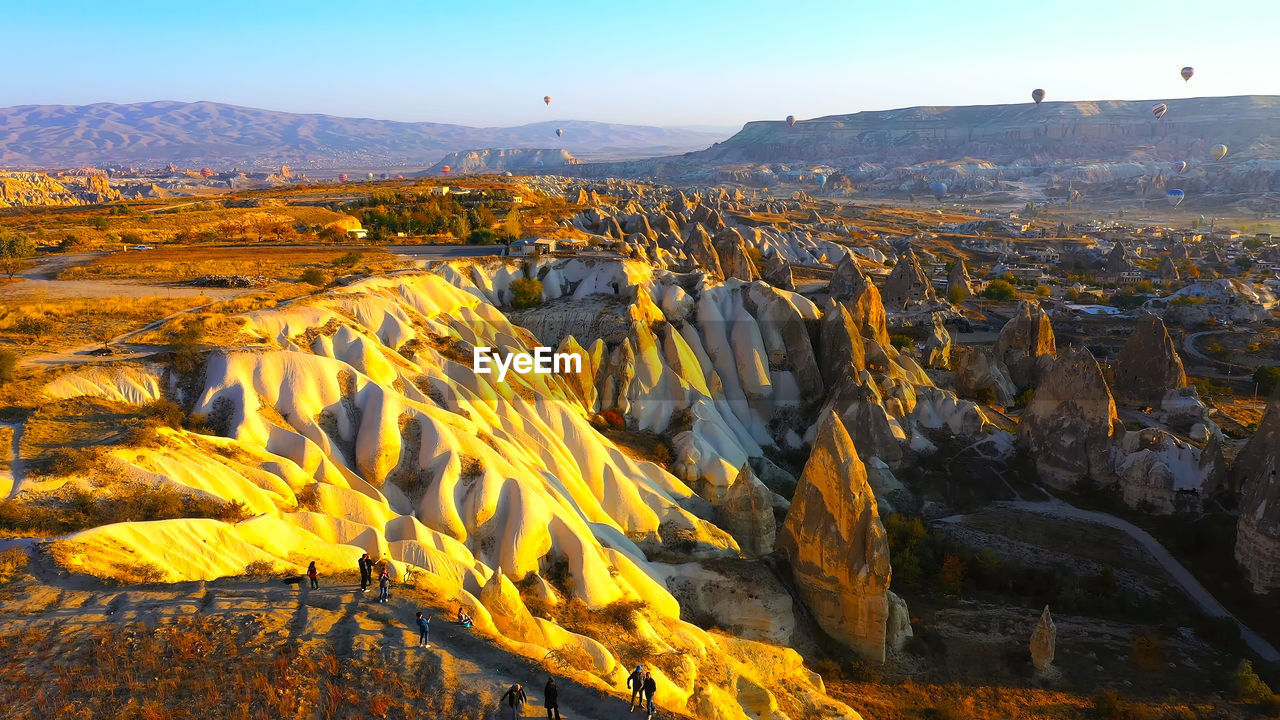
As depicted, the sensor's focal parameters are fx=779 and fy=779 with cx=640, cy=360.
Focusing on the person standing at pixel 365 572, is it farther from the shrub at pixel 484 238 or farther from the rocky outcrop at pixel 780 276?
the rocky outcrop at pixel 780 276

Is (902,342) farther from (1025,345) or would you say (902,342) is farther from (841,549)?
(841,549)

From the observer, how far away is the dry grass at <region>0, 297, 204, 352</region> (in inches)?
885

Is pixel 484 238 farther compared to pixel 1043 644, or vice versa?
pixel 484 238

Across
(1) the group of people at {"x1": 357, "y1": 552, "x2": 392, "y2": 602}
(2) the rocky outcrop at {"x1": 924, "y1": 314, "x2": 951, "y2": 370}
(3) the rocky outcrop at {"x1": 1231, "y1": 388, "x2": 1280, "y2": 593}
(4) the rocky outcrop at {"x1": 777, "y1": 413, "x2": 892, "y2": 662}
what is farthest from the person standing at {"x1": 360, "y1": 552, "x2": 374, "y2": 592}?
(2) the rocky outcrop at {"x1": 924, "y1": 314, "x2": 951, "y2": 370}

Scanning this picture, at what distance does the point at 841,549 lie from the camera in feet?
66.6

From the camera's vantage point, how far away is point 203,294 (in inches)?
1148

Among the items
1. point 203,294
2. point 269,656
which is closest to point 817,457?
point 269,656

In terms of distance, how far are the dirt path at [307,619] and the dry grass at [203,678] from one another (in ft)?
0.71

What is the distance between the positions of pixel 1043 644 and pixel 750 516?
8.32 metres

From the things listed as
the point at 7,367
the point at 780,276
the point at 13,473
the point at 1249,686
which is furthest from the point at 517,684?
the point at 780,276

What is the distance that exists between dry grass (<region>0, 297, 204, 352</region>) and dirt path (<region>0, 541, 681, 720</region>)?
12.4m

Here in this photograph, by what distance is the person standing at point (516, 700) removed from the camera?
11008 millimetres

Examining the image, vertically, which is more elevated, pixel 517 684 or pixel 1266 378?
pixel 517 684

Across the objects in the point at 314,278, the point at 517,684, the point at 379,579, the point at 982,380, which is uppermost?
the point at 314,278
